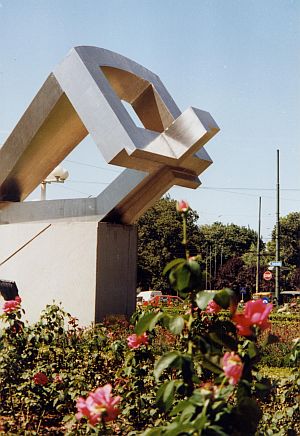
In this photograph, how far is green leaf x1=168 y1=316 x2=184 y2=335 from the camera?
274 cm

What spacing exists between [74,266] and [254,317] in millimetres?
7999

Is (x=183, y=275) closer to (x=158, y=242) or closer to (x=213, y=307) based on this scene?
(x=213, y=307)

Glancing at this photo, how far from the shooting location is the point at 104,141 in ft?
28.8

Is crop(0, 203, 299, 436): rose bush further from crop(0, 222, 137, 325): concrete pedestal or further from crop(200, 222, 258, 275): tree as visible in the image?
crop(200, 222, 258, 275): tree

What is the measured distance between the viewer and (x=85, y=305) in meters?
10.1

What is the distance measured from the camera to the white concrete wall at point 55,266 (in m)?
10.2

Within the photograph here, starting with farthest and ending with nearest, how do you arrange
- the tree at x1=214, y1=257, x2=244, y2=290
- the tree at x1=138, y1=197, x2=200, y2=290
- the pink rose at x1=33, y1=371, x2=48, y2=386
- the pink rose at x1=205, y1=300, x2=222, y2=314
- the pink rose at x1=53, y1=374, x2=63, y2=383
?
the tree at x1=214, y1=257, x2=244, y2=290
the tree at x1=138, y1=197, x2=200, y2=290
the pink rose at x1=53, y1=374, x2=63, y2=383
the pink rose at x1=33, y1=371, x2=48, y2=386
the pink rose at x1=205, y1=300, x2=222, y2=314

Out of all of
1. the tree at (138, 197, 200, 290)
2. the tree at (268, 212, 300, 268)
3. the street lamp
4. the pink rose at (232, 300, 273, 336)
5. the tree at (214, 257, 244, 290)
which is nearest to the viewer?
the pink rose at (232, 300, 273, 336)

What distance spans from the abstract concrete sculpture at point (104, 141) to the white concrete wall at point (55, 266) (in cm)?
9

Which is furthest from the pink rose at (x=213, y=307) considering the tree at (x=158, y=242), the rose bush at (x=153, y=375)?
the tree at (x=158, y=242)

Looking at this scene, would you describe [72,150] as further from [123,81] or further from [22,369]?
[22,369]

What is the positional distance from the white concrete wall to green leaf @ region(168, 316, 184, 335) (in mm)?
7365

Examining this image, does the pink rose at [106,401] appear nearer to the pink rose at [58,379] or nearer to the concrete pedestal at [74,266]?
the pink rose at [58,379]

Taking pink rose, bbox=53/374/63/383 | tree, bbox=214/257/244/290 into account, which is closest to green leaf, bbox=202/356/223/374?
pink rose, bbox=53/374/63/383
